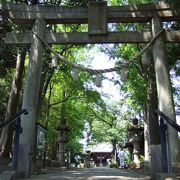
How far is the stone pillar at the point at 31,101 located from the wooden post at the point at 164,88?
11.4 feet

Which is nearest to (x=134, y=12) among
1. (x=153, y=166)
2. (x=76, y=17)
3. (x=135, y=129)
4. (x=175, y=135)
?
(x=76, y=17)

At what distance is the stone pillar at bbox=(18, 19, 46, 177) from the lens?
833cm

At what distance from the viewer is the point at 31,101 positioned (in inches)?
368

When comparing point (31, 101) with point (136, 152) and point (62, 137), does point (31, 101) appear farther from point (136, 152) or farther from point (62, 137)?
point (62, 137)

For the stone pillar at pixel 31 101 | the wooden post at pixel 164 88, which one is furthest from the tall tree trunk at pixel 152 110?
the stone pillar at pixel 31 101

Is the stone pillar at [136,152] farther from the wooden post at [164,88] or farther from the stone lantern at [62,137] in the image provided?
the wooden post at [164,88]

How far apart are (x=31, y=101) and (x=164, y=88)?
3772mm

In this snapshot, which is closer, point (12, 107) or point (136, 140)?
point (12, 107)

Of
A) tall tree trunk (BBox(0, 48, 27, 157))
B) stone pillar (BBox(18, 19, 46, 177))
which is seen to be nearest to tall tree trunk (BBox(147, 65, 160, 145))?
tall tree trunk (BBox(0, 48, 27, 157))

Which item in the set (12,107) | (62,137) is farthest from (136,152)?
(12,107)

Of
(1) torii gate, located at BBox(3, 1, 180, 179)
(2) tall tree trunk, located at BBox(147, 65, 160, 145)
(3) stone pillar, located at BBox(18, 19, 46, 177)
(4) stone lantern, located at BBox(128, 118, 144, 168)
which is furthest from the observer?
(4) stone lantern, located at BBox(128, 118, 144, 168)

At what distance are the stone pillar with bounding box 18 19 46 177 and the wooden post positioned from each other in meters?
3.48

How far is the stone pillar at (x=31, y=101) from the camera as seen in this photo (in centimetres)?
833

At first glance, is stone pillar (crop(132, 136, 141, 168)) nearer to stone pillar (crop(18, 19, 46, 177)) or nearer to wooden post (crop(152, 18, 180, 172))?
wooden post (crop(152, 18, 180, 172))
